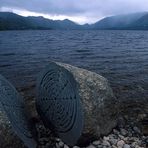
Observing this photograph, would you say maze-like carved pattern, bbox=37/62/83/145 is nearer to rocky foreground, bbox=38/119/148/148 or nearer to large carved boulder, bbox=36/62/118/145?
large carved boulder, bbox=36/62/118/145

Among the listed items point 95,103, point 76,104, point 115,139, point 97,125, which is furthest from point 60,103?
point 115,139

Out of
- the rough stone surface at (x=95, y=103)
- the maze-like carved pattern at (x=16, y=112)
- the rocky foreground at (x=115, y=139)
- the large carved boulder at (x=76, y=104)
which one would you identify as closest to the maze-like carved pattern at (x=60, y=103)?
the large carved boulder at (x=76, y=104)

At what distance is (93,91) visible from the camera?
9.44 metres

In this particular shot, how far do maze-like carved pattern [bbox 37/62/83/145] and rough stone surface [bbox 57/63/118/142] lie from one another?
168mm

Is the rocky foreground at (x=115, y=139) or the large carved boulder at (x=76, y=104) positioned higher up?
the large carved boulder at (x=76, y=104)

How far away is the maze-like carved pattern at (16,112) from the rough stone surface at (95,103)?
163 centimetres

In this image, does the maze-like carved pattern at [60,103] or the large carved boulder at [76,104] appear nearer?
the large carved boulder at [76,104]

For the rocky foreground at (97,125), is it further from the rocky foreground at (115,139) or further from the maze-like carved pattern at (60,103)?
the maze-like carved pattern at (60,103)

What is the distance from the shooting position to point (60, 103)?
9.70 metres

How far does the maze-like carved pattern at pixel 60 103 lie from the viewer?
9156 mm

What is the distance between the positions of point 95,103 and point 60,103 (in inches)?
42.8

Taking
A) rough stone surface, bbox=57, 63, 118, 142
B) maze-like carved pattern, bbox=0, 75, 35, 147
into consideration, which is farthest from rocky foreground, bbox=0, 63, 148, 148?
maze-like carved pattern, bbox=0, 75, 35, 147

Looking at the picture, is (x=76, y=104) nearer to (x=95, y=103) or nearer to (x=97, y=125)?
(x=95, y=103)

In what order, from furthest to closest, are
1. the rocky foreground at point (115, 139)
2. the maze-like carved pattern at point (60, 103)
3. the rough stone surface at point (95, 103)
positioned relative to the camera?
the rocky foreground at point (115, 139) < the maze-like carved pattern at point (60, 103) < the rough stone surface at point (95, 103)
